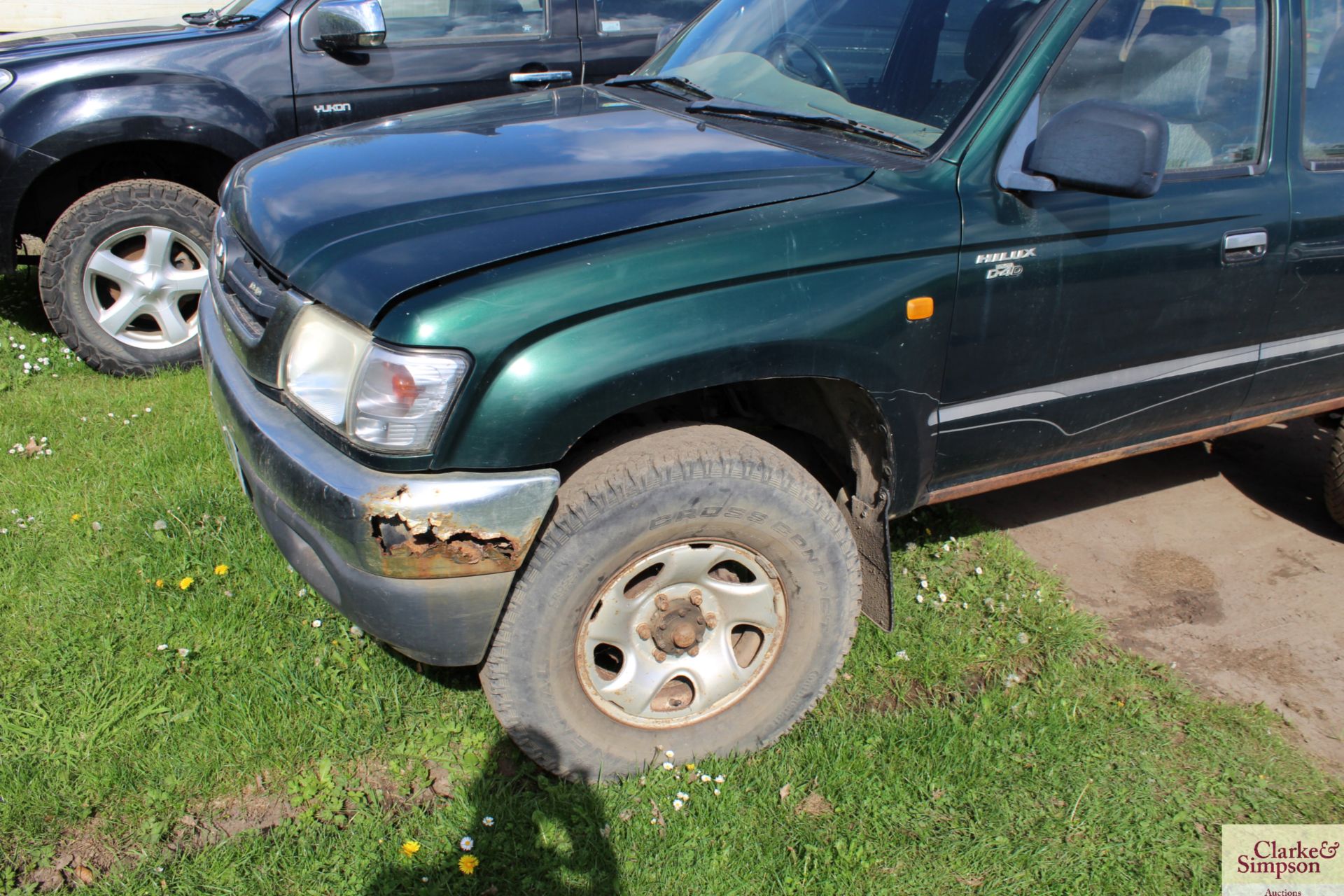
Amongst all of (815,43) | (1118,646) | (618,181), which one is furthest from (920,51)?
(1118,646)

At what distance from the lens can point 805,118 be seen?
2.81 metres

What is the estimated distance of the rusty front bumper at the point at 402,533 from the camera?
2.01 metres

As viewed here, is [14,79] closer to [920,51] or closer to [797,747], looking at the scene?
[920,51]

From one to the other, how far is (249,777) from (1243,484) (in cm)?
392

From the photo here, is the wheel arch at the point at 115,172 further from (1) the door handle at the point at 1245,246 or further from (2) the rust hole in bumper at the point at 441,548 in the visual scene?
(1) the door handle at the point at 1245,246

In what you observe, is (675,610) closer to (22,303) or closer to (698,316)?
(698,316)

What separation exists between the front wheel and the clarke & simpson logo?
1.05m

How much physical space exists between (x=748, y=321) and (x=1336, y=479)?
2779 millimetres

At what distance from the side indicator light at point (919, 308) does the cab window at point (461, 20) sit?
11.7 ft

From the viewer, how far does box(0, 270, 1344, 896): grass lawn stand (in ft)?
7.70

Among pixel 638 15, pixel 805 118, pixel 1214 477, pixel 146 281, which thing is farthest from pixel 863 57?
pixel 146 281

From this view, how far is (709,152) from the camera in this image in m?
2.58

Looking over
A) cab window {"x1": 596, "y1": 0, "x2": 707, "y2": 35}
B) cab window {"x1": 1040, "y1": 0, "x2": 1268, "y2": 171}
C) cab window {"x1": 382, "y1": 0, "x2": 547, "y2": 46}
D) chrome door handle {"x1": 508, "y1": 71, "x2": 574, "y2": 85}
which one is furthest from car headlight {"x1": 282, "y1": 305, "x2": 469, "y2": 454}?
cab window {"x1": 596, "y1": 0, "x2": 707, "y2": 35}

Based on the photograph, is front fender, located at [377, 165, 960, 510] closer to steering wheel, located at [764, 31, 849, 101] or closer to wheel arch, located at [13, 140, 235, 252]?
steering wheel, located at [764, 31, 849, 101]
